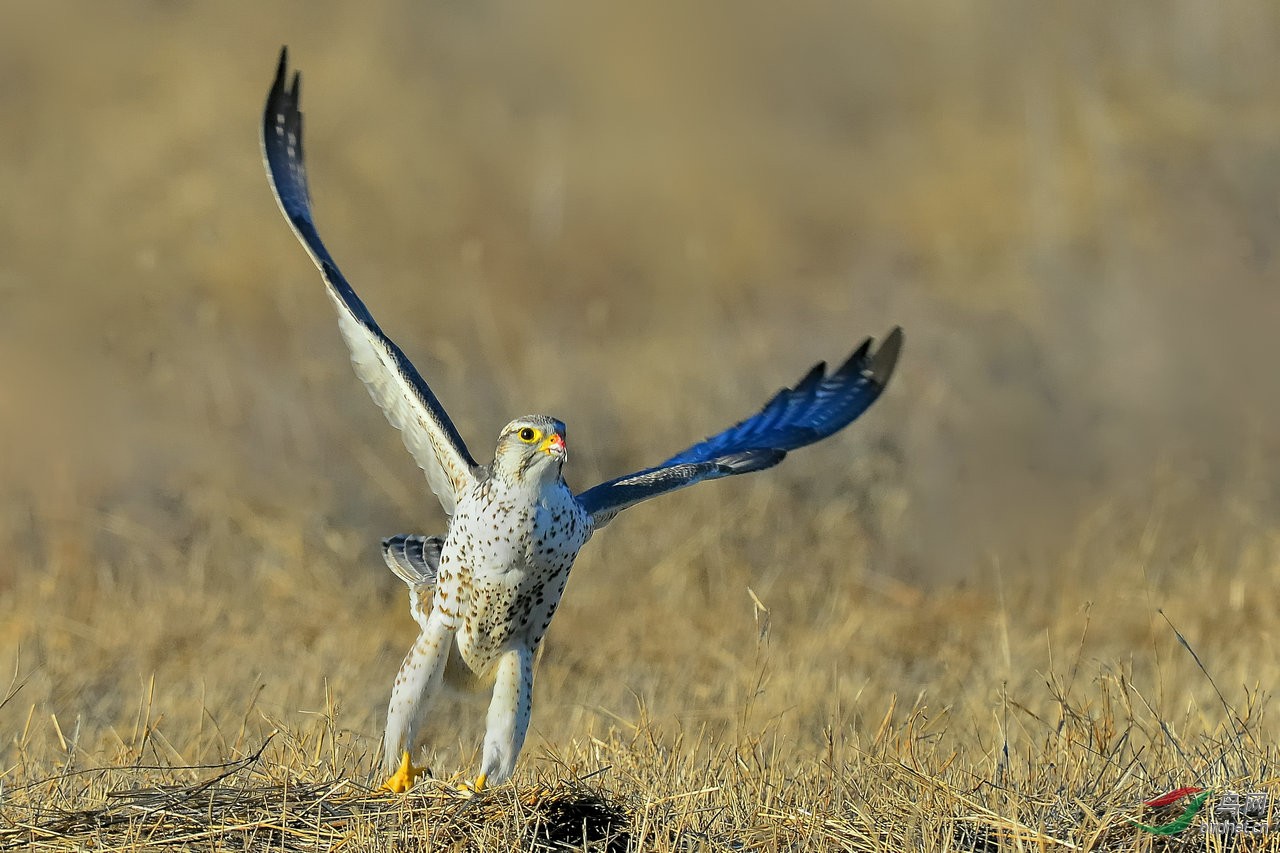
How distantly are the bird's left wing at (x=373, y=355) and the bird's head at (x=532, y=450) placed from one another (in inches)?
12.8

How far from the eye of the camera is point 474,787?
5066 mm

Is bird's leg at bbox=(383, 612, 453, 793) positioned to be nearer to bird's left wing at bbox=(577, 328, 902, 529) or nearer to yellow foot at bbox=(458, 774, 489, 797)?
yellow foot at bbox=(458, 774, 489, 797)

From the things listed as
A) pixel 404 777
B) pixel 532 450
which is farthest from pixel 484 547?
pixel 404 777

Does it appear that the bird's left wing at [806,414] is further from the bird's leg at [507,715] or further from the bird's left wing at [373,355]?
the bird's leg at [507,715]

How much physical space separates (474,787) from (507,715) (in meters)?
0.47

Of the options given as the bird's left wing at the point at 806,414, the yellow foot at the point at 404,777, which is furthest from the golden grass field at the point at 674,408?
the bird's left wing at the point at 806,414

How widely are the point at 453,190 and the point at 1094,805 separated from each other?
1453cm

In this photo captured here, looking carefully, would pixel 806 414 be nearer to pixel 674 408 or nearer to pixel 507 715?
pixel 507 715

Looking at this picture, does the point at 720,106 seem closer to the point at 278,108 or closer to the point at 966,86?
the point at 966,86

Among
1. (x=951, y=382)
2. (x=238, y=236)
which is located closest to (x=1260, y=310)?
(x=951, y=382)

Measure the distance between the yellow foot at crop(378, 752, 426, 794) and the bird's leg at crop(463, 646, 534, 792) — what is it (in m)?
0.18

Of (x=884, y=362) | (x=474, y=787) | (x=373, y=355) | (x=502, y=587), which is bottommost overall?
(x=474, y=787)

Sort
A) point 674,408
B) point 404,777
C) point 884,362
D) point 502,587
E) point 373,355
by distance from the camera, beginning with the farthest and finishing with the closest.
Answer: point 674,408
point 884,362
point 373,355
point 502,587
point 404,777

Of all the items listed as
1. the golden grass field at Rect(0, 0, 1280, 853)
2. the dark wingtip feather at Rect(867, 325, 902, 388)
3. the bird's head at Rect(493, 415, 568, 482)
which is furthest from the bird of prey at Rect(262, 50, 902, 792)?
the dark wingtip feather at Rect(867, 325, 902, 388)
